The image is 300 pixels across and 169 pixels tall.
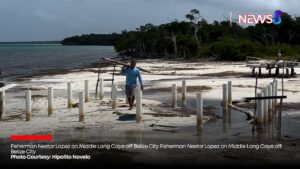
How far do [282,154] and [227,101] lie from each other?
7458 mm

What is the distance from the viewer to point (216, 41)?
84.2 m

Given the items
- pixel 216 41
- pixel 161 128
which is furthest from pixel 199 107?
pixel 216 41

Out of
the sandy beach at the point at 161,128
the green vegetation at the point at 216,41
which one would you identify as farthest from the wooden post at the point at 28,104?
the green vegetation at the point at 216,41

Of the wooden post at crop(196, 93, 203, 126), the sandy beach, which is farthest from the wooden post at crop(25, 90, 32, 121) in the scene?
the wooden post at crop(196, 93, 203, 126)

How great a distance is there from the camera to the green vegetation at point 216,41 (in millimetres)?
63812

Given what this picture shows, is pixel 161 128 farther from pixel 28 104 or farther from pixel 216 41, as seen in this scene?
pixel 216 41

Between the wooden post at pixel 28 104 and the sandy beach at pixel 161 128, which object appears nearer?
the sandy beach at pixel 161 128

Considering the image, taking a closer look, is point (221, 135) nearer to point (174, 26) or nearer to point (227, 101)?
point (227, 101)

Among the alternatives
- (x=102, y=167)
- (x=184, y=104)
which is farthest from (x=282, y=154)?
(x=184, y=104)

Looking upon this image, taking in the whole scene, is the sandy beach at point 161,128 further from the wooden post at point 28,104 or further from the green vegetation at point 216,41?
the green vegetation at point 216,41

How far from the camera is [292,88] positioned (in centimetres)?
2398

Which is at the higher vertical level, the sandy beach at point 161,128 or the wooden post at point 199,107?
the wooden post at point 199,107

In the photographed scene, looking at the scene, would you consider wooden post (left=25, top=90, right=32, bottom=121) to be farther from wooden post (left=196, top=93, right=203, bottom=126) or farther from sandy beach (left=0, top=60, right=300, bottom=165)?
wooden post (left=196, top=93, right=203, bottom=126)

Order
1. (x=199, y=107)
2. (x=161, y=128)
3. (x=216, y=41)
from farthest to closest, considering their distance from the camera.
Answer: (x=216, y=41), (x=199, y=107), (x=161, y=128)
